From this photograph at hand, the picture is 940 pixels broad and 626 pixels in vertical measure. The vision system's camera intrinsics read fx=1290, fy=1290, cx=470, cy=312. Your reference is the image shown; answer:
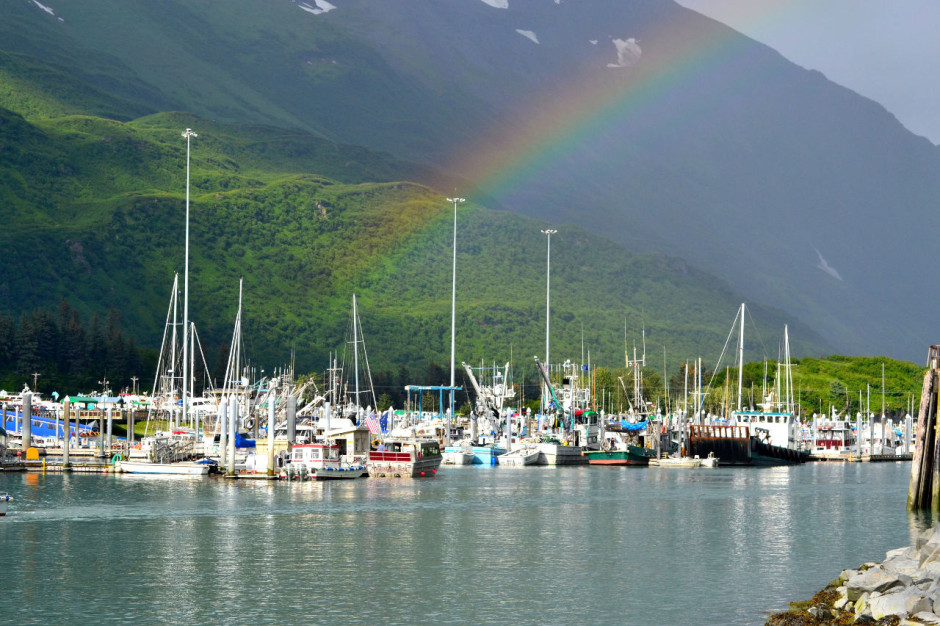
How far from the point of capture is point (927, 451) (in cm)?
6450

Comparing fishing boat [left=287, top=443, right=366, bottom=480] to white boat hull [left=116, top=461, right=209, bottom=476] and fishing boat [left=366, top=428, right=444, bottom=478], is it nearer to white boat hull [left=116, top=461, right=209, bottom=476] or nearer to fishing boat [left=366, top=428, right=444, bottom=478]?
fishing boat [left=366, top=428, right=444, bottom=478]

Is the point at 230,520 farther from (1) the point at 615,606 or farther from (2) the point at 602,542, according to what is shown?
(1) the point at 615,606

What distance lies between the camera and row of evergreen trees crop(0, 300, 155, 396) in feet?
598

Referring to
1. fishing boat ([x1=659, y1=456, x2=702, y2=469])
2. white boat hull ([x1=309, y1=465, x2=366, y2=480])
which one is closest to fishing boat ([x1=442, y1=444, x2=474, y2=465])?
fishing boat ([x1=659, y1=456, x2=702, y2=469])

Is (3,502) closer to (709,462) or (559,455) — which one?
(559,455)

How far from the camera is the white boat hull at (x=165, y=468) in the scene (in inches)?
3994

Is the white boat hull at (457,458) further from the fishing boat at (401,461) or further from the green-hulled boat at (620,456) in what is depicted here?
the fishing boat at (401,461)

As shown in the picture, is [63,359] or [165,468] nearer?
[165,468]

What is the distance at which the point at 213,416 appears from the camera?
13225 centimetres

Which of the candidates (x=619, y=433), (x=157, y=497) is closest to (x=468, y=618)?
(x=157, y=497)

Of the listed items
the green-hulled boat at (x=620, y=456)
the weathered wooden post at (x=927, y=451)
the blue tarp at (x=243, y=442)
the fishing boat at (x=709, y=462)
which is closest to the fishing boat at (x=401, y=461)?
the blue tarp at (x=243, y=442)

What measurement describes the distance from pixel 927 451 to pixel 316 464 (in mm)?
49377

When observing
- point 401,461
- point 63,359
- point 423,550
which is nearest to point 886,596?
point 423,550

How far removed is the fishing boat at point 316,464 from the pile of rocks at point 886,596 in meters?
61.9
